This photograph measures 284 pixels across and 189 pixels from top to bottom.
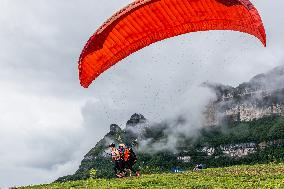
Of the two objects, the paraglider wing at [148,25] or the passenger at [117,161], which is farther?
the passenger at [117,161]

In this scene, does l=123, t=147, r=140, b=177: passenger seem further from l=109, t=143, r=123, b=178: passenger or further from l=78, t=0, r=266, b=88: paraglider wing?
A: l=78, t=0, r=266, b=88: paraglider wing

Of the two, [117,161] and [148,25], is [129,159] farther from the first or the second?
[148,25]

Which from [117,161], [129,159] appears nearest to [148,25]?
[129,159]

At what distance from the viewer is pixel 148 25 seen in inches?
578

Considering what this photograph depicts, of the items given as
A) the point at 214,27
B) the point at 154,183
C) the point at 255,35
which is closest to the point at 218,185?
the point at 154,183

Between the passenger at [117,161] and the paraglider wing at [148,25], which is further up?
the paraglider wing at [148,25]

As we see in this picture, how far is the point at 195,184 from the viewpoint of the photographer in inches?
724

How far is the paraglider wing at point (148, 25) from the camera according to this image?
516 inches

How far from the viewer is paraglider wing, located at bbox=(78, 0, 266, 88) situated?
1309 centimetres

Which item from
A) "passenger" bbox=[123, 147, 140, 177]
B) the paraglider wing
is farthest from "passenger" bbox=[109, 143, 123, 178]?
the paraglider wing

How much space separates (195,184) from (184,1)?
27.1ft

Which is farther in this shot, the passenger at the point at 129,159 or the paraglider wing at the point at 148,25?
the passenger at the point at 129,159

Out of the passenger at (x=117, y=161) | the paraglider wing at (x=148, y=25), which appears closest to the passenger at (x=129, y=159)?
the passenger at (x=117, y=161)

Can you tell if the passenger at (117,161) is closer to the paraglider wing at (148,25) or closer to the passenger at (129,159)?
the passenger at (129,159)
